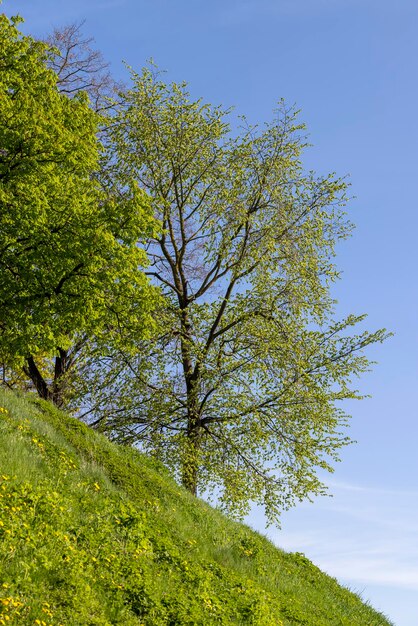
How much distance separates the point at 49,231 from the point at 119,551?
11324 mm

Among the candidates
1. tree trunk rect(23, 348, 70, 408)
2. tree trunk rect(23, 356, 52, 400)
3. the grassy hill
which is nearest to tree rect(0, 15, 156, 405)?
the grassy hill

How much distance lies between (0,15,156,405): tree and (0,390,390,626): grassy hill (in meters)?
2.85

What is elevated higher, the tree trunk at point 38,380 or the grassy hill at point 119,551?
the tree trunk at point 38,380

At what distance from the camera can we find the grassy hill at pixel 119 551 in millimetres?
8773

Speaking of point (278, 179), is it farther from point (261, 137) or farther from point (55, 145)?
point (55, 145)

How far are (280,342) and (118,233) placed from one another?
912 cm

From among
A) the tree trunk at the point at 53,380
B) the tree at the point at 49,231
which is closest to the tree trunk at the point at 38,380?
Answer: the tree trunk at the point at 53,380

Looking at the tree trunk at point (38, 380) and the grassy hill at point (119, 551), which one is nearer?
the grassy hill at point (119, 551)

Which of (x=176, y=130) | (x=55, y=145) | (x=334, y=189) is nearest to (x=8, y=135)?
(x=55, y=145)

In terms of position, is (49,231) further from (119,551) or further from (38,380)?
(38,380)

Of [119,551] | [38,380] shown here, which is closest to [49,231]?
[119,551]

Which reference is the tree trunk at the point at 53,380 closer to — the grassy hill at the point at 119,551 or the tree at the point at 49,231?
the tree at the point at 49,231

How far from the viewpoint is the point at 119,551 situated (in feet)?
34.2

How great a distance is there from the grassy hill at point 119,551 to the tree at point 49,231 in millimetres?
2846
